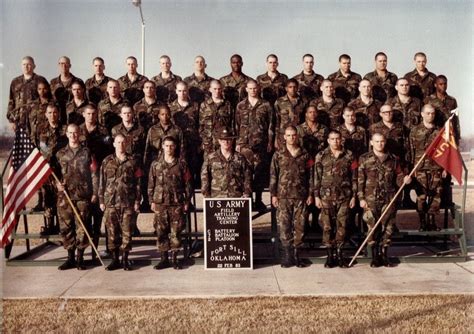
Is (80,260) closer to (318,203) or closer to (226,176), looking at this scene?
(226,176)

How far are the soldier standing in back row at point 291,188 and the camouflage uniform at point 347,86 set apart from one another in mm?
1980

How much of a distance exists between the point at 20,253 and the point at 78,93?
3394mm

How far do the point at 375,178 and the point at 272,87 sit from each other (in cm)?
283

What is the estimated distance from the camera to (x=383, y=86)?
10.3m

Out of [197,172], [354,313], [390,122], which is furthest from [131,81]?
[354,313]

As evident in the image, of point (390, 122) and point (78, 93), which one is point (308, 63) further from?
point (78, 93)

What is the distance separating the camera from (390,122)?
366 inches

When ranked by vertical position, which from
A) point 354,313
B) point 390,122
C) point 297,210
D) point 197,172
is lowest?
point 354,313

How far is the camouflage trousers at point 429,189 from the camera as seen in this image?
31.0ft

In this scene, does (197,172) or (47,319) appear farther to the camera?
(197,172)

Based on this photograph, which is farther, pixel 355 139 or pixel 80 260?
pixel 355 139

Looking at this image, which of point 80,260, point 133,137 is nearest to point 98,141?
point 133,137

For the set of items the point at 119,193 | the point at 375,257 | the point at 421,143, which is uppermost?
the point at 421,143

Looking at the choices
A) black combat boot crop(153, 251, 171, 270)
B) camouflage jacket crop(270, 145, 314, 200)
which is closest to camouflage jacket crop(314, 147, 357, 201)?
camouflage jacket crop(270, 145, 314, 200)
